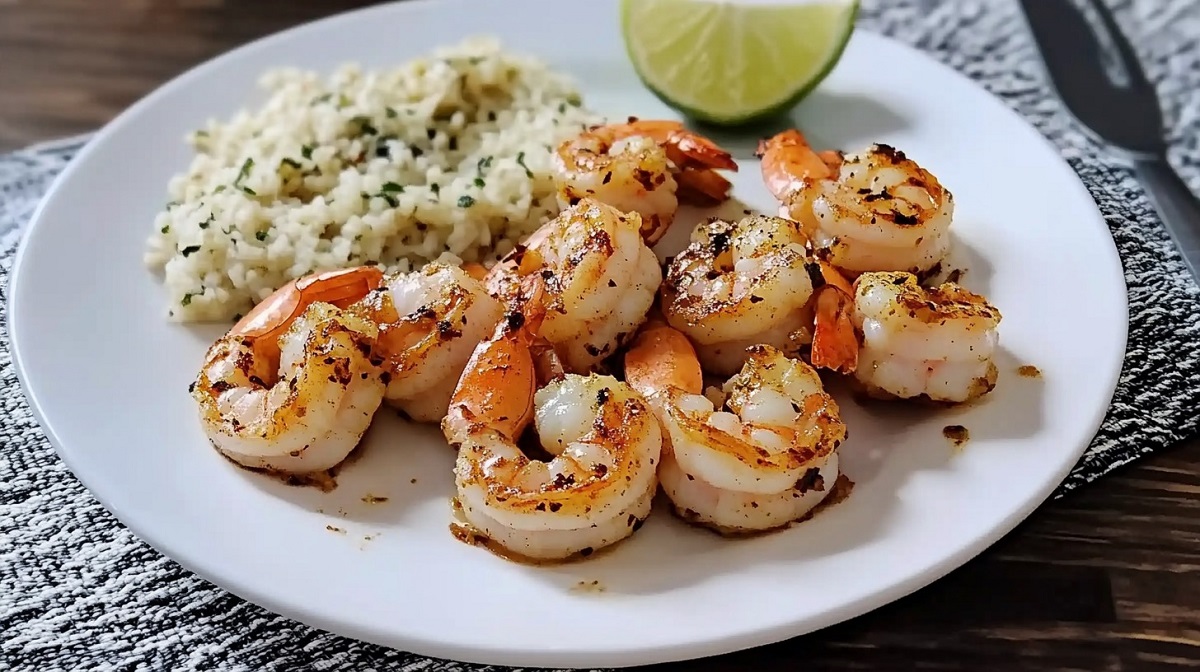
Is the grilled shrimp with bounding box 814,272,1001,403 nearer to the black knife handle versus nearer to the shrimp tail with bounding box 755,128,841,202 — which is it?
the shrimp tail with bounding box 755,128,841,202

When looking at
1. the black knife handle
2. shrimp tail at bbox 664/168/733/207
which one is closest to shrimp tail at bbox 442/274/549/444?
shrimp tail at bbox 664/168/733/207

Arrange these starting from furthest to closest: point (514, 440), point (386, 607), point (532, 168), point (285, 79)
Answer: point (285, 79)
point (532, 168)
point (514, 440)
point (386, 607)

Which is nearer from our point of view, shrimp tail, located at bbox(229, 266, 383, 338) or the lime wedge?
shrimp tail, located at bbox(229, 266, 383, 338)

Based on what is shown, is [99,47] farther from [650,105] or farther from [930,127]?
[930,127]

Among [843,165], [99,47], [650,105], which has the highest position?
[843,165]

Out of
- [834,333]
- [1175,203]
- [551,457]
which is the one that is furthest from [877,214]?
[1175,203]

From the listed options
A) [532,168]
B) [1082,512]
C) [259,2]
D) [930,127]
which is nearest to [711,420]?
[1082,512]
